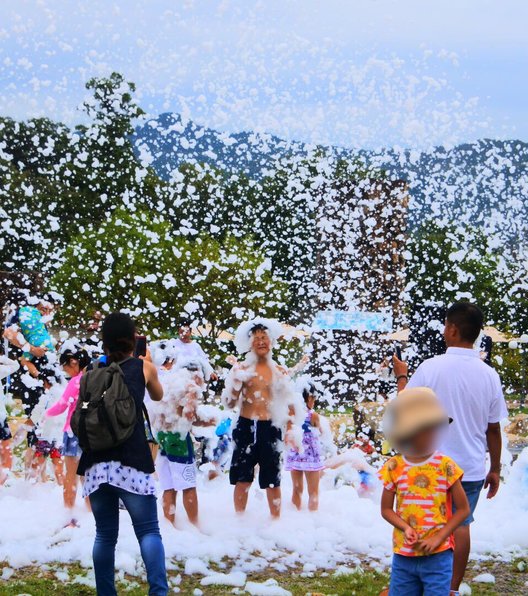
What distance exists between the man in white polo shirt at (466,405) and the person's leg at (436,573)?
91 centimetres

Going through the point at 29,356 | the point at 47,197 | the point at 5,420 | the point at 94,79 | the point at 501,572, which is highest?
the point at 94,79

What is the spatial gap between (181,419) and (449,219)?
48931 millimetres

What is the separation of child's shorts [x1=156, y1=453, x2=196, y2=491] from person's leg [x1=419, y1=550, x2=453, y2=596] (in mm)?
3021

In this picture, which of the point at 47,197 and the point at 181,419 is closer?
the point at 181,419

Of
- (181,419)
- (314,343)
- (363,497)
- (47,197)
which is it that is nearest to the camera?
(181,419)

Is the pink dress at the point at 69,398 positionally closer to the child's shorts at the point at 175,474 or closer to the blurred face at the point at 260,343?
the child's shorts at the point at 175,474

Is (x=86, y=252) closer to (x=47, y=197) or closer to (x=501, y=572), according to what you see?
(x=47, y=197)

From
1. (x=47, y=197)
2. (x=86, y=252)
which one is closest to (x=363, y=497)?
(x=86, y=252)

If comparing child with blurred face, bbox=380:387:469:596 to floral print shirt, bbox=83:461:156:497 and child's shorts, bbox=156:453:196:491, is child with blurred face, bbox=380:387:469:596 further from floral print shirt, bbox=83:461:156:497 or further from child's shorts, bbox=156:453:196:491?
child's shorts, bbox=156:453:196:491

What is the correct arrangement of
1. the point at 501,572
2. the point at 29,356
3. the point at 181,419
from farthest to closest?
1. the point at 29,356
2. the point at 181,419
3. the point at 501,572

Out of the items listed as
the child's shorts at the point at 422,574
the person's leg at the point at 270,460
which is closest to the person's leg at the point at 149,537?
the child's shorts at the point at 422,574

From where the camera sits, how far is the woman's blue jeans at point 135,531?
4297mm

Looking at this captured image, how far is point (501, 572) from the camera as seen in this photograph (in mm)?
5840

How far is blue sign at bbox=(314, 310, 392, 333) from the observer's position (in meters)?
26.3
